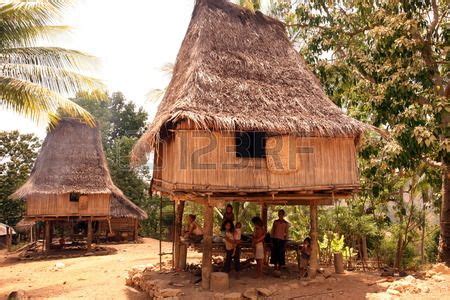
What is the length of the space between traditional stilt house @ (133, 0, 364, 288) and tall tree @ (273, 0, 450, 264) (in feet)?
4.49

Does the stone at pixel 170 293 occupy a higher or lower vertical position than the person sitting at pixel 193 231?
lower

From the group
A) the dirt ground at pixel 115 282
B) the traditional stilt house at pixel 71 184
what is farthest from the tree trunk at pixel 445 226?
the traditional stilt house at pixel 71 184

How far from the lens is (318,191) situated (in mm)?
10305

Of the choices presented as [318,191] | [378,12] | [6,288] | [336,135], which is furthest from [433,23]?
[6,288]

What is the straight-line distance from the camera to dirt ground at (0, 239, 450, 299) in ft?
30.8

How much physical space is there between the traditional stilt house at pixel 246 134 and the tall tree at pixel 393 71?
1369 millimetres

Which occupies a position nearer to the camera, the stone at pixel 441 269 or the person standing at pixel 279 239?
the stone at pixel 441 269

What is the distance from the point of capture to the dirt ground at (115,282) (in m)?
9.39

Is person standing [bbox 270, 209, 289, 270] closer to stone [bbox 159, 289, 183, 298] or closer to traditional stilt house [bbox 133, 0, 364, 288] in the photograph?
traditional stilt house [bbox 133, 0, 364, 288]

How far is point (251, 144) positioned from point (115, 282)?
7.05 m

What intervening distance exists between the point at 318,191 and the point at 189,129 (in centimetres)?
357

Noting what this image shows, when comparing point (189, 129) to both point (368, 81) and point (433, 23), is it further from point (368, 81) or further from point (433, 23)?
point (433, 23)

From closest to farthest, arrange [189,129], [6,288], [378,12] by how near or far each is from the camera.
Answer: [189,129], [378,12], [6,288]

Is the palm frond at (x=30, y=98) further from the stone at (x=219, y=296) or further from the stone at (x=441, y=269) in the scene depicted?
the stone at (x=441, y=269)
